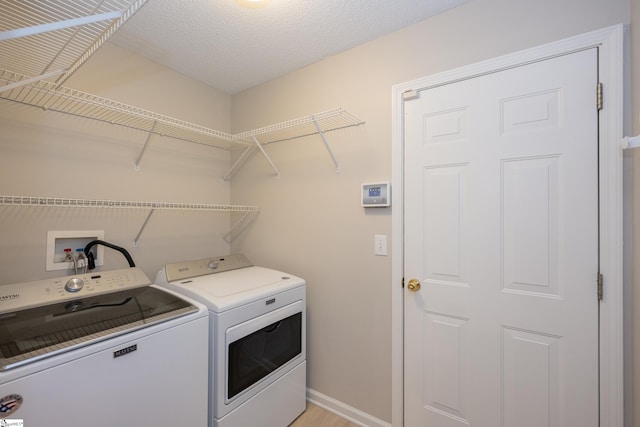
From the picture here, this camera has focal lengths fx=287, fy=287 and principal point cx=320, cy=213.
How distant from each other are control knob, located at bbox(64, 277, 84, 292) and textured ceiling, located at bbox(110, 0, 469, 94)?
145cm

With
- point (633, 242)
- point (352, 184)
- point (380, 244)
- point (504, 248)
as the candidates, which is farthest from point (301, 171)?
point (633, 242)

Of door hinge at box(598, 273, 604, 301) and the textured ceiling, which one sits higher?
the textured ceiling

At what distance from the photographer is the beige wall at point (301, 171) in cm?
149

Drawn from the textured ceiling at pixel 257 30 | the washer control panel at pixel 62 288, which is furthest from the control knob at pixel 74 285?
the textured ceiling at pixel 257 30

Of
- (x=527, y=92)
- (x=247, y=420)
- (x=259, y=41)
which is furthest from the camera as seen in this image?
(x=259, y=41)

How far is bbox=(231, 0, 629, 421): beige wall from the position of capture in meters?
1.52

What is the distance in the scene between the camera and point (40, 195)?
1589 millimetres

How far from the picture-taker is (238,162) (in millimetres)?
2475

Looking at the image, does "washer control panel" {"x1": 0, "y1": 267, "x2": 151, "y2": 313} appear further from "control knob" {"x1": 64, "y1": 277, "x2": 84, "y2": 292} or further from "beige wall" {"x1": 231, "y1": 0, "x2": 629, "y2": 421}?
"beige wall" {"x1": 231, "y1": 0, "x2": 629, "y2": 421}

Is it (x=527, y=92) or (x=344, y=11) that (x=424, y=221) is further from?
(x=344, y=11)

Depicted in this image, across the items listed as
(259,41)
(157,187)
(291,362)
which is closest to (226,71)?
(259,41)

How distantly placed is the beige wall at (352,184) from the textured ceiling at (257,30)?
0.36 feet

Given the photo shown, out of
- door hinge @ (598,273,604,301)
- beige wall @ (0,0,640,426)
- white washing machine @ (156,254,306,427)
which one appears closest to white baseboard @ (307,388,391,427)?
beige wall @ (0,0,640,426)

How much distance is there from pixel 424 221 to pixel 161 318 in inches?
55.4
